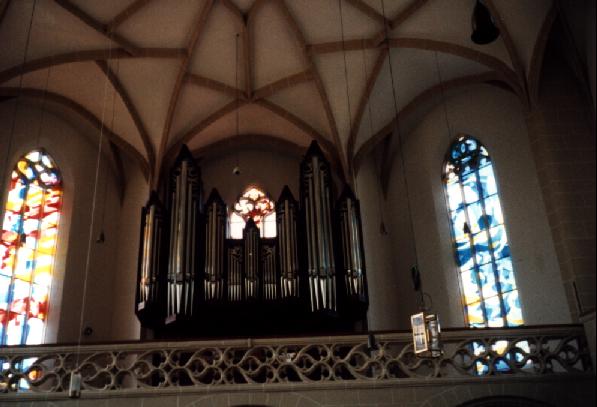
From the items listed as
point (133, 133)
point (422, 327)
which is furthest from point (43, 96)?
point (422, 327)

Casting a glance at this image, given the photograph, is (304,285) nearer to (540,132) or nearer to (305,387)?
(305,387)

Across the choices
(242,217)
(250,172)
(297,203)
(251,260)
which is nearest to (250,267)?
(251,260)

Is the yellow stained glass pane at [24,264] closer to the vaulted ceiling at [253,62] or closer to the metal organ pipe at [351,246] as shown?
the vaulted ceiling at [253,62]

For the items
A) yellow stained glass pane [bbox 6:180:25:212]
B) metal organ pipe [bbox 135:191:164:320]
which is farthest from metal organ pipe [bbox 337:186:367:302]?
yellow stained glass pane [bbox 6:180:25:212]

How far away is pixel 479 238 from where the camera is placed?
13.6 meters

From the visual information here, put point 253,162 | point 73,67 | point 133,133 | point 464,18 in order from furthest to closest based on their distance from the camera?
1. point 253,162
2. point 133,133
3. point 73,67
4. point 464,18

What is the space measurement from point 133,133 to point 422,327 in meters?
8.33

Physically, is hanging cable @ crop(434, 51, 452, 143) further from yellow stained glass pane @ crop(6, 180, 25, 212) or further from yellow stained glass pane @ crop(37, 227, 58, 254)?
yellow stained glass pane @ crop(6, 180, 25, 212)

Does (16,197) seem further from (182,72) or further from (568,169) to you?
(568,169)

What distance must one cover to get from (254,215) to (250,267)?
2.55 metres

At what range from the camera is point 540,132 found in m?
11.8

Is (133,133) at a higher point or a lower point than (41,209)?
higher

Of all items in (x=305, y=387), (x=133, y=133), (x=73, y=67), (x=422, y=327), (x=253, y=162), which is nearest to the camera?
(x=422, y=327)

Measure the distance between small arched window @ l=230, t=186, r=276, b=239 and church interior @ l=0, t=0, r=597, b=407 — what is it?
0.17 feet
